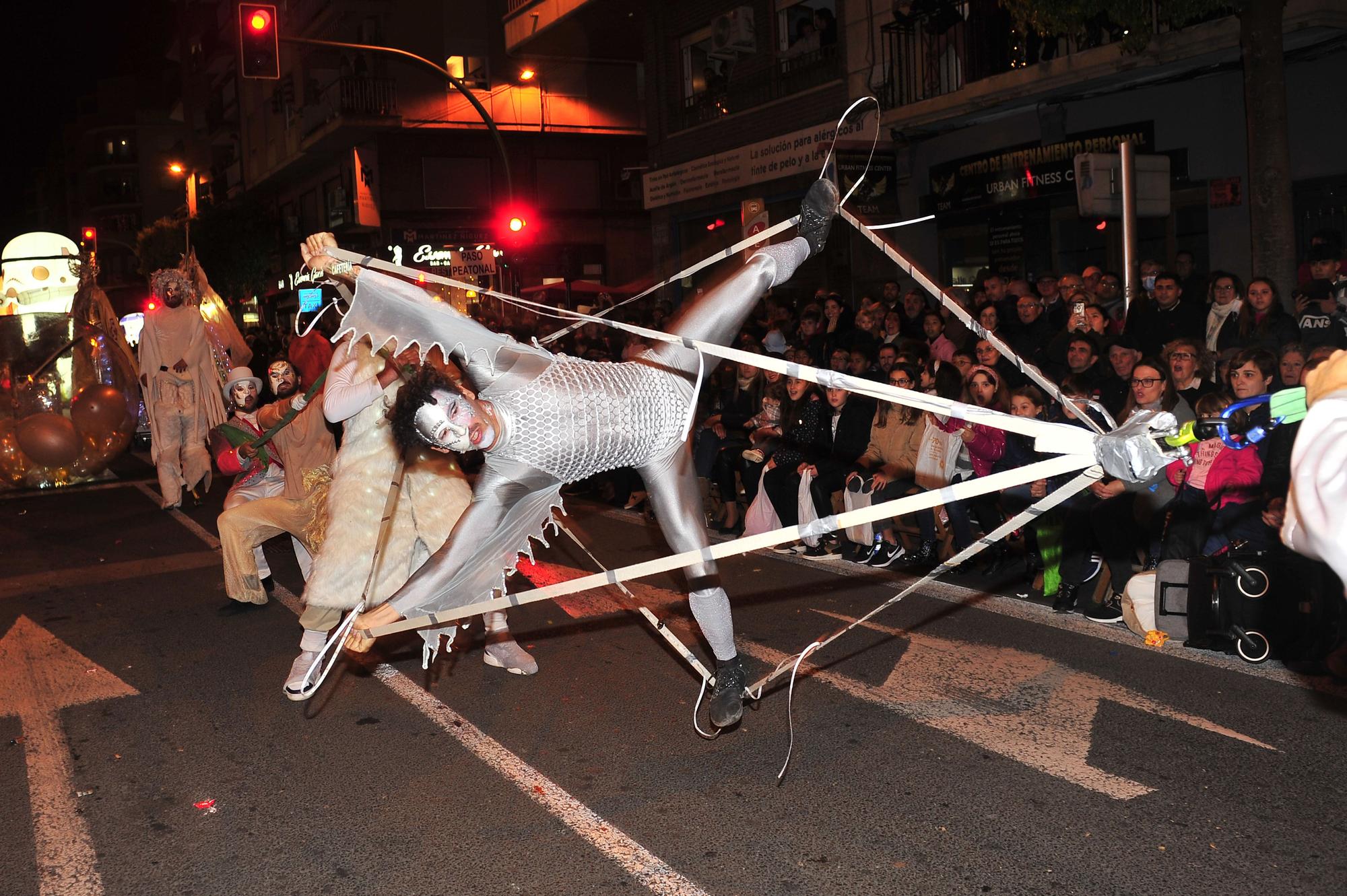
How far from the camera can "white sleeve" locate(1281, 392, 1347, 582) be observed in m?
2.18

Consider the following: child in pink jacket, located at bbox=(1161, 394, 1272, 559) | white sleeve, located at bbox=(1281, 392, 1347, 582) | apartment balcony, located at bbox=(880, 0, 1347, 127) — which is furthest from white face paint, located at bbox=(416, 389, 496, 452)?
apartment balcony, located at bbox=(880, 0, 1347, 127)

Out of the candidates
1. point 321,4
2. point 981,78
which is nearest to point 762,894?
point 981,78

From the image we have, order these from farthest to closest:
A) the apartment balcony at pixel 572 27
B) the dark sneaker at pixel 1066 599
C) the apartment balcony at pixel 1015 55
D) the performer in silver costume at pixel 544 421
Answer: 1. the apartment balcony at pixel 572 27
2. the apartment balcony at pixel 1015 55
3. the dark sneaker at pixel 1066 599
4. the performer in silver costume at pixel 544 421

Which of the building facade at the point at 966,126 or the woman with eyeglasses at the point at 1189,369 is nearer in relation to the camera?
the woman with eyeglasses at the point at 1189,369

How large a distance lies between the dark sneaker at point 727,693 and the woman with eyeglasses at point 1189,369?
4179 millimetres

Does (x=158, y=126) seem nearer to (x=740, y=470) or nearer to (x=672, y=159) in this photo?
(x=672, y=159)

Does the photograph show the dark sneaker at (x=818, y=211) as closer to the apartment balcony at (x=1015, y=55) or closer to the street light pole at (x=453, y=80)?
the apartment balcony at (x=1015, y=55)

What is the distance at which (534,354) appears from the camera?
4.34 m

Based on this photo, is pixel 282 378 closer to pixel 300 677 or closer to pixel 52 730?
pixel 300 677

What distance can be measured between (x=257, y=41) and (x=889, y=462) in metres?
10.3


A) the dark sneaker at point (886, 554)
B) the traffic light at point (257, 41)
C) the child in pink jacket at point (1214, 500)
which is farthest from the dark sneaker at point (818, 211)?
the traffic light at point (257, 41)

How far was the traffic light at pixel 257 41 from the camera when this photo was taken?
14.5 m

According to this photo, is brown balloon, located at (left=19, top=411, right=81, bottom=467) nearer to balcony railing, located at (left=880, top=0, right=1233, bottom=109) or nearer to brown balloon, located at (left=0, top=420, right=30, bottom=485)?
brown balloon, located at (left=0, top=420, right=30, bottom=485)

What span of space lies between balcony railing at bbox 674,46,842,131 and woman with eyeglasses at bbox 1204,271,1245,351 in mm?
9833
